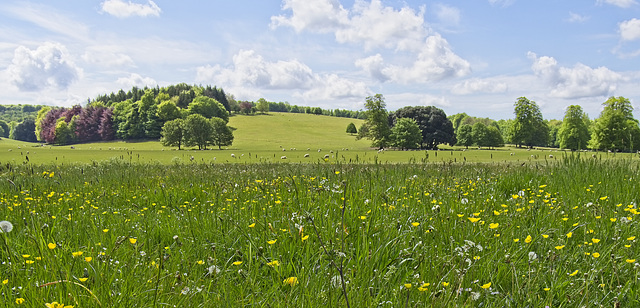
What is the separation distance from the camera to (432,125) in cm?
7631

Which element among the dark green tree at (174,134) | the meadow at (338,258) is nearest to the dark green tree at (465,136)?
the dark green tree at (174,134)

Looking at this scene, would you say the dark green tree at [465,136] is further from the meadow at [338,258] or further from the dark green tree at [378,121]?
the meadow at [338,258]

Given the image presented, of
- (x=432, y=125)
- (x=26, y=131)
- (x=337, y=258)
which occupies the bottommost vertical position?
(x=337, y=258)

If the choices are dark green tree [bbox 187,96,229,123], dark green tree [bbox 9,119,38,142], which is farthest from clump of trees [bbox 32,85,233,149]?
dark green tree [bbox 9,119,38,142]

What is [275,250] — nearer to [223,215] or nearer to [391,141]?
[223,215]

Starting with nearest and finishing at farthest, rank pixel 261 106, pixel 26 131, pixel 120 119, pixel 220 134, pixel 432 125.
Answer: pixel 220 134 < pixel 432 125 < pixel 120 119 < pixel 26 131 < pixel 261 106

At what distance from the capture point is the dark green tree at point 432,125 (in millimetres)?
76188

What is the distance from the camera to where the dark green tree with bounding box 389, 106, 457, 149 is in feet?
250

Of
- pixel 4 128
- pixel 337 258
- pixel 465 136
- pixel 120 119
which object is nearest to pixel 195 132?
pixel 120 119

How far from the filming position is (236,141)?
82.4m

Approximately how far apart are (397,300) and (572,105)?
94.5 meters

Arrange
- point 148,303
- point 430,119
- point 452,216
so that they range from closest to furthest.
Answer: point 148,303, point 452,216, point 430,119

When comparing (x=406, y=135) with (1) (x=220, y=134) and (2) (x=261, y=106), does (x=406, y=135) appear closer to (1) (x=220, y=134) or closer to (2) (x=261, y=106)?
(1) (x=220, y=134)

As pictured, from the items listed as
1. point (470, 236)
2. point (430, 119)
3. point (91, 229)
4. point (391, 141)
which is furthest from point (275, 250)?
point (430, 119)
